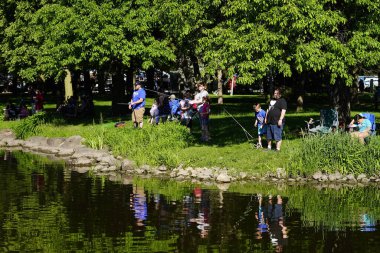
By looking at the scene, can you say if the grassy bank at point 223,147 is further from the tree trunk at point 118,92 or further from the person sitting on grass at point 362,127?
the tree trunk at point 118,92

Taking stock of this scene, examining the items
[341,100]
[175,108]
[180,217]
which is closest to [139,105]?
[175,108]

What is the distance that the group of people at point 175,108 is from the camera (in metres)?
24.6

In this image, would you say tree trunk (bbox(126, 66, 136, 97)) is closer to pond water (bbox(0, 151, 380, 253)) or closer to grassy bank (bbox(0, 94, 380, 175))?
grassy bank (bbox(0, 94, 380, 175))

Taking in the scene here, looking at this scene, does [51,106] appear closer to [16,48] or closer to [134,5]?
[16,48]

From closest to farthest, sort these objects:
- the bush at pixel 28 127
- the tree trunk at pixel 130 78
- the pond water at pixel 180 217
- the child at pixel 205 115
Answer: the pond water at pixel 180 217, the child at pixel 205 115, the bush at pixel 28 127, the tree trunk at pixel 130 78

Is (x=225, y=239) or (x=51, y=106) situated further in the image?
(x=51, y=106)

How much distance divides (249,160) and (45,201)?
245 inches

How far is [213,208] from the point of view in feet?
52.2

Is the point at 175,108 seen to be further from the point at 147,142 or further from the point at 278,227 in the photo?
the point at 278,227

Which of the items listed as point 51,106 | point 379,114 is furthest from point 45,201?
point 51,106

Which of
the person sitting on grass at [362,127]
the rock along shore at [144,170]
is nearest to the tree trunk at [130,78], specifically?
the rock along shore at [144,170]

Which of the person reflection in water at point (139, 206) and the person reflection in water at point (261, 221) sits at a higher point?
the person reflection in water at point (139, 206)

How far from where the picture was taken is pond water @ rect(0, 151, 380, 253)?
12.6m

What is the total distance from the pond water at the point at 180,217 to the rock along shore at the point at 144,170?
70 centimetres
